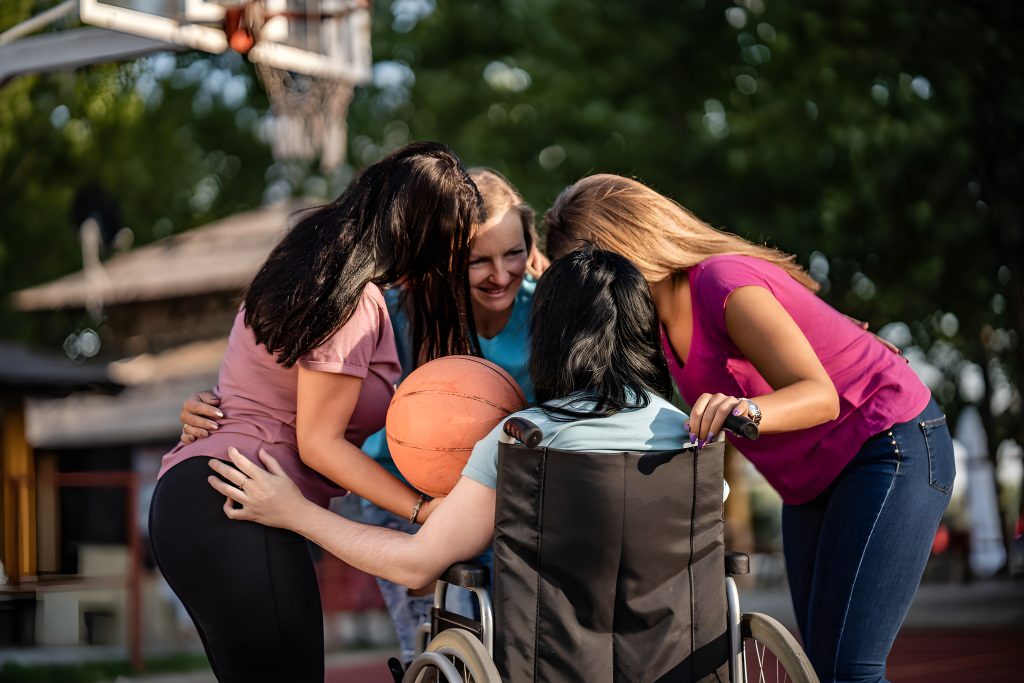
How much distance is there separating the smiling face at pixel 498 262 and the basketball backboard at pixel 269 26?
3.72 metres

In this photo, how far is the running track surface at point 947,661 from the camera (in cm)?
1084

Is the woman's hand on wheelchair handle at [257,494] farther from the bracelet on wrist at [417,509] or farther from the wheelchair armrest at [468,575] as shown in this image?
the wheelchair armrest at [468,575]

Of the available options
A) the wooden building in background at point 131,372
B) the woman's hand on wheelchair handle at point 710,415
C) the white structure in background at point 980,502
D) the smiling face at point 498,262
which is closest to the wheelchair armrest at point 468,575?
the woman's hand on wheelchair handle at point 710,415

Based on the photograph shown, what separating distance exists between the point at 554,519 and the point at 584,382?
33 cm

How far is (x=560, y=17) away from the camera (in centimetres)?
1623

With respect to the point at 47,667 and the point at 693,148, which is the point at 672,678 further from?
the point at 693,148

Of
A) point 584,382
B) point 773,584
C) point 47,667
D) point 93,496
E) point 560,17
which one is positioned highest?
point 584,382

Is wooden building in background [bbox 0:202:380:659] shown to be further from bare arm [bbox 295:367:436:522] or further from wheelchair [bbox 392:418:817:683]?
wheelchair [bbox 392:418:817:683]

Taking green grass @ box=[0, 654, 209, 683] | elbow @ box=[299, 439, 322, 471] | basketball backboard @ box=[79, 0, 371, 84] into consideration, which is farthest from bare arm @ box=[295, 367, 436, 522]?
green grass @ box=[0, 654, 209, 683]

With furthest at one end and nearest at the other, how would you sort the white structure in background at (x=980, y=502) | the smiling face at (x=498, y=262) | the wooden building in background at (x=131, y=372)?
the white structure in background at (x=980, y=502)
the wooden building in background at (x=131, y=372)
the smiling face at (x=498, y=262)

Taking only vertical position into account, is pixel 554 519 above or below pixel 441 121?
above

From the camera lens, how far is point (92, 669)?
10.6 meters

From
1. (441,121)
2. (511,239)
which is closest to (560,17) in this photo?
(441,121)

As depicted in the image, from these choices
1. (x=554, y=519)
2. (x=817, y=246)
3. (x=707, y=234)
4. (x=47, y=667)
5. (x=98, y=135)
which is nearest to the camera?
(x=554, y=519)
